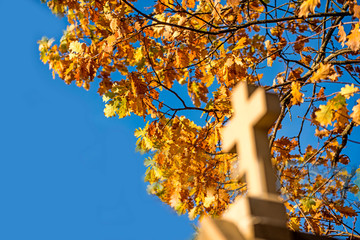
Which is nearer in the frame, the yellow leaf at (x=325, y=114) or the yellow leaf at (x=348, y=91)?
the yellow leaf at (x=348, y=91)

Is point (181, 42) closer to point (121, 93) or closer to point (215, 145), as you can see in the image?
point (121, 93)

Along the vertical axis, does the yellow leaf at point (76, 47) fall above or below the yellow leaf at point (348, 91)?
above

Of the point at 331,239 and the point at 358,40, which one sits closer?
the point at 331,239

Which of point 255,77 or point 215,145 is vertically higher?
point 255,77

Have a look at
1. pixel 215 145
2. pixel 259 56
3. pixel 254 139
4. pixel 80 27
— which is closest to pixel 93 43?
pixel 80 27

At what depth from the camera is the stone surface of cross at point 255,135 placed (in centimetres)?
171

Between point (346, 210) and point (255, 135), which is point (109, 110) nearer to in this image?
point (346, 210)

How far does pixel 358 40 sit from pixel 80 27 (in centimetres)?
347

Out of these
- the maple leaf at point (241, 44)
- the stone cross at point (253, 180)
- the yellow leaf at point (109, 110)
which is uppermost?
the maple leaf at point (241, 44)

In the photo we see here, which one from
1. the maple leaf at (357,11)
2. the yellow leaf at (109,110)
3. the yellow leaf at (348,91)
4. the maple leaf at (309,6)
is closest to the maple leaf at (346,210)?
the yellow leaf at (348,91)

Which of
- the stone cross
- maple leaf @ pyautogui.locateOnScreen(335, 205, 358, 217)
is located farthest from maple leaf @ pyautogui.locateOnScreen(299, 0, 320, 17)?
maple leaf @ pyautogui.locateOnScreen(335, 205, 358, 217)

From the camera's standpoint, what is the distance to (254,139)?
1.83 metres

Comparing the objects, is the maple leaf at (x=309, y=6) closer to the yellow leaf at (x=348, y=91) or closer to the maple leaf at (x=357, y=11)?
the maple leaf at (x=357, y=11)

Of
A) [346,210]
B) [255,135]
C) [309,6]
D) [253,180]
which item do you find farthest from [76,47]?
[346,210]
